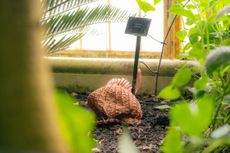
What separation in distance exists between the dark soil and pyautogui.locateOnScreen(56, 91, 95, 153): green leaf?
1.18m

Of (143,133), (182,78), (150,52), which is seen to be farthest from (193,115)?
(150,52)

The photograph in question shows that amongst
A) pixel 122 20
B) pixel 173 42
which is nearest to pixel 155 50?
pixel 173 42

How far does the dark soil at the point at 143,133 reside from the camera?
1493 millimetres

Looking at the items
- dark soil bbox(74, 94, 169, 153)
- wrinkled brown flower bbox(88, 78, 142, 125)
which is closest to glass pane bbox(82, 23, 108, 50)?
dark soil bbox(74, 94, 169, 153)

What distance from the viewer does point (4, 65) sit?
143 millimetres

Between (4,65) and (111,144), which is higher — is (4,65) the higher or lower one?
the higher one

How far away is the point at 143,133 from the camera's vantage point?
5.60ft

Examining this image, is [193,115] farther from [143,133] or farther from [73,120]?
[143,133]

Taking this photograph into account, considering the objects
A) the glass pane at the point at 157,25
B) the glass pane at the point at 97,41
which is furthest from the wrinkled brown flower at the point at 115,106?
the glass pane at the point at 97,41

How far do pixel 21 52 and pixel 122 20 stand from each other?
2.38 metres

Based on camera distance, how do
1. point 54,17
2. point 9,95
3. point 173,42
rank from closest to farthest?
point 9,95 < point 54,17 < point 173,42

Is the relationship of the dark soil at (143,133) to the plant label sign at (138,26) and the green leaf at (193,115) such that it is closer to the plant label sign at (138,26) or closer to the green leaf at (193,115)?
the plant label sign at (138,26)

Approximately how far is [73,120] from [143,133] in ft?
4.93

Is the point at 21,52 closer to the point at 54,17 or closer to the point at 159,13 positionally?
the point at 54,17
